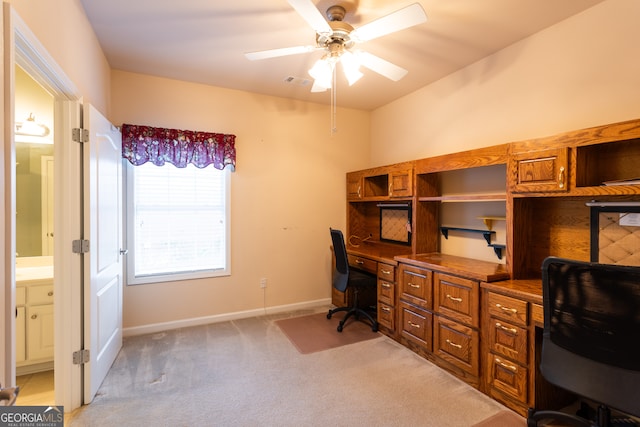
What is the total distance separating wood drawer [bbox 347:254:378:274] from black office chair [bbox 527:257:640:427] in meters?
1.83

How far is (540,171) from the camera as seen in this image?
6.89 feet

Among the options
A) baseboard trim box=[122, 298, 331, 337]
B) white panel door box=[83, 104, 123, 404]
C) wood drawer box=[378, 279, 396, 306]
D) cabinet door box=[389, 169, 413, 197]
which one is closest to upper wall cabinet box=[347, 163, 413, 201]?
cabinet door box=[389, 169, 413, 197]

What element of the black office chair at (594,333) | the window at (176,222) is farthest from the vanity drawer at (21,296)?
the black office chair at (594,333)

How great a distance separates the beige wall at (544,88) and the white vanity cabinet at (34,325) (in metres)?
3.96

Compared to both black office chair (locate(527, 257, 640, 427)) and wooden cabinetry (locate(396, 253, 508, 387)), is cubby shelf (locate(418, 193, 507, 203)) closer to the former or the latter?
wooden cabinetry (locate(396, 253, 508, 387))

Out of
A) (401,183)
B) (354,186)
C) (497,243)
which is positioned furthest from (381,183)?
A: (497,243)

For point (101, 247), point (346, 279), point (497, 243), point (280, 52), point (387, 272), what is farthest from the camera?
point (346, 279)

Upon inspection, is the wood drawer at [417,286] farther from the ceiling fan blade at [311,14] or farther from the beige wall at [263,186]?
the ceiling fan blade at [311,14]

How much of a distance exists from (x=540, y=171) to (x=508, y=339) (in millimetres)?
1168

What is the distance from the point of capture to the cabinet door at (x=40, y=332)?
2.54m

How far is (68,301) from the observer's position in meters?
2.05

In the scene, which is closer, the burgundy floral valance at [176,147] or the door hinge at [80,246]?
the door hinge at [80,246]

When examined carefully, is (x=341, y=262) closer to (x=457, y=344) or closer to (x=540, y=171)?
(x=457, y=344)

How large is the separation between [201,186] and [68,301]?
5.92ft
